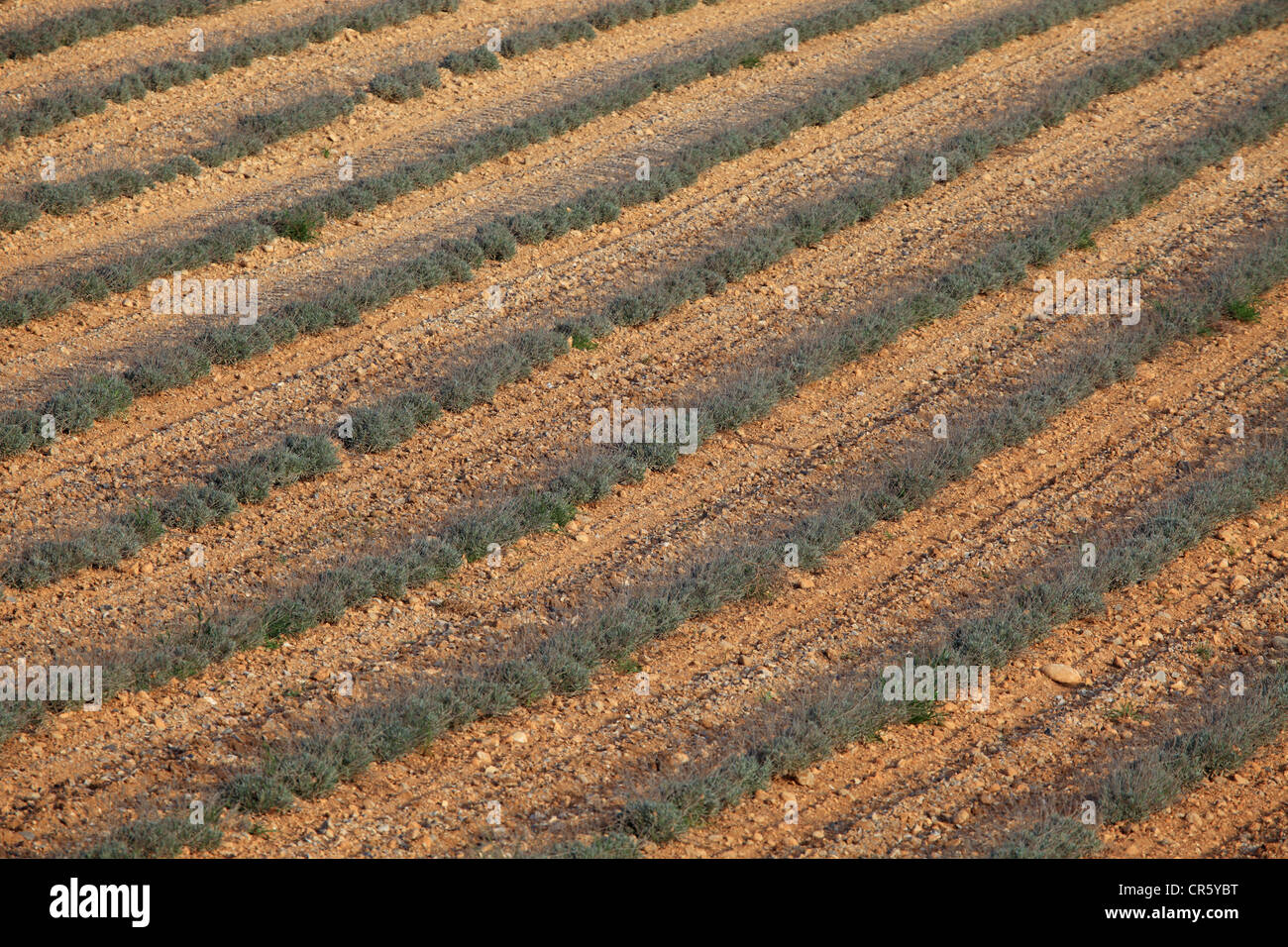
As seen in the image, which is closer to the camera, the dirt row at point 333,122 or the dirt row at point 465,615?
the dirt row at point 465,615

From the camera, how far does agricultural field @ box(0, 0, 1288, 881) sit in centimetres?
866

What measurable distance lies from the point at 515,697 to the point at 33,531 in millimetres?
4387

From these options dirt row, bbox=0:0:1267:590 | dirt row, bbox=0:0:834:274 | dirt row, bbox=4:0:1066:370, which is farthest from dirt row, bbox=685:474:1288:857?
dirt row, bbox=0:0:834:274

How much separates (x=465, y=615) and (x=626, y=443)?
2.76 metres

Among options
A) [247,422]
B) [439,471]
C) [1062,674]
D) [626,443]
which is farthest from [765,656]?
[247,422]

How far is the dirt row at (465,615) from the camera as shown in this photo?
8.53 m

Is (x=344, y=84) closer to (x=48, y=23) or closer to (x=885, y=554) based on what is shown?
(x=48, y=23)

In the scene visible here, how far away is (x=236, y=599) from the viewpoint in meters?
9.98

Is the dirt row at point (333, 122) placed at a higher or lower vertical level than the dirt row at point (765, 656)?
higher

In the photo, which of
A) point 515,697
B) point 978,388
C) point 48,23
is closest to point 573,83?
point 48,23

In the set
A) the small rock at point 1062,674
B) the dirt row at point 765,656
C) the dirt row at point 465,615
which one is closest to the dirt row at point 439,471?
the dirt row at point 465,615

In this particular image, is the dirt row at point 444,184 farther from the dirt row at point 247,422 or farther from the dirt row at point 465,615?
the dirt row at point 465,615

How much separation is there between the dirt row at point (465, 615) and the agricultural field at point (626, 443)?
0.13 feet

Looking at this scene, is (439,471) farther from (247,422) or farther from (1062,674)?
(1062,674)
